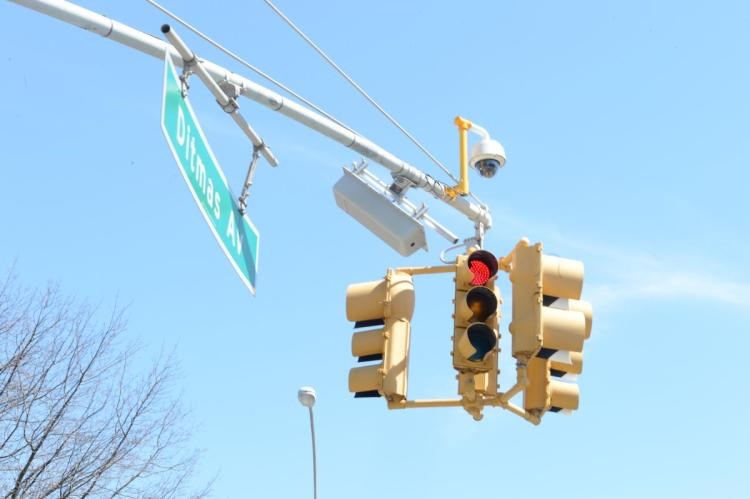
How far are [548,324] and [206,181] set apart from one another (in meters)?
2.31

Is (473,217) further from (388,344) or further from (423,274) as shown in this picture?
(388,344)

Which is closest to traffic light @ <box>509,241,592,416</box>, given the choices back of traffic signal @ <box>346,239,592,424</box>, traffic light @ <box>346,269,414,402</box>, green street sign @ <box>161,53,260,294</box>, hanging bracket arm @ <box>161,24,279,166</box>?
back of traffic signal @ <box>346,239,592,424</box>

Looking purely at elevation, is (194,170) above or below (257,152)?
below

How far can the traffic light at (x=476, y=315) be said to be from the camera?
654 centimetres

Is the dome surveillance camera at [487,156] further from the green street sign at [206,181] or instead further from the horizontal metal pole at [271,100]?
the green street sign at [206,181]

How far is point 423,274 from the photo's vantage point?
7316 mm

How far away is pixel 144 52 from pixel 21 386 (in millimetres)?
12519

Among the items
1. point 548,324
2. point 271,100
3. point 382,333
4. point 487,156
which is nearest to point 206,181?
point 271,100

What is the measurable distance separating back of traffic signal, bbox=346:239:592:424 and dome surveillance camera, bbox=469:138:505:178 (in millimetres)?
1639

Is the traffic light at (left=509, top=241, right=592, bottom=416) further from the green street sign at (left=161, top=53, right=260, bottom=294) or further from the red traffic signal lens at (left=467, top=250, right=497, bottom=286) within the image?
the green street sign at (left=161, top=53, right=260, bottom=294)

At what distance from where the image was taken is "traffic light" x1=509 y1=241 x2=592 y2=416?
654 centimetres

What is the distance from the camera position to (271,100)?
703cm

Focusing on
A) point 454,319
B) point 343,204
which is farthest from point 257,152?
point 454,319

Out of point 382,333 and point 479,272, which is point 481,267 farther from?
point 382,333
